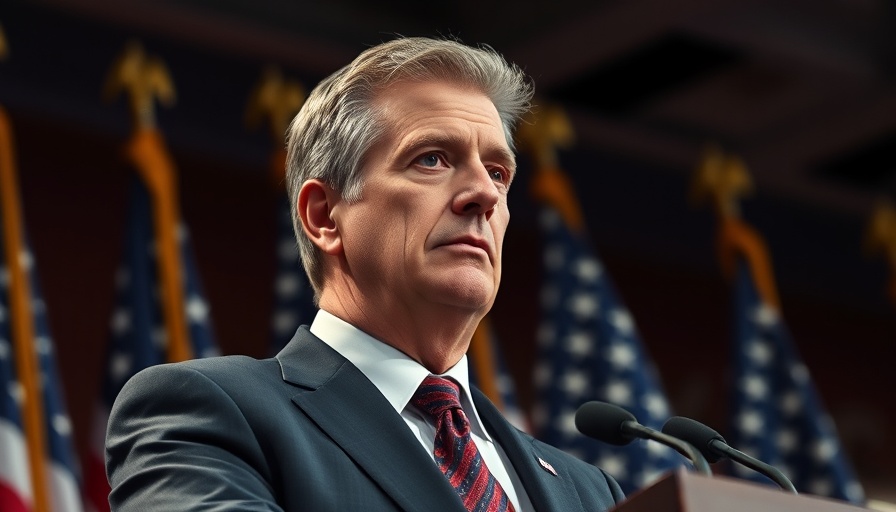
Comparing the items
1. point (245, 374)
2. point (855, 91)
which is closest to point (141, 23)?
point (855, 91)

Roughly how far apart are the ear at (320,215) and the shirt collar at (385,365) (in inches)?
4.9

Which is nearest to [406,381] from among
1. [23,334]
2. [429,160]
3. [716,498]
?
[429,160]

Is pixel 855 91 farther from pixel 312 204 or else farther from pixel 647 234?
pixel 312 204

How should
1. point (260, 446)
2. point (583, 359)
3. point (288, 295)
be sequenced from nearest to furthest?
point (260, 446) → point (288, 295) → point (583, 359)

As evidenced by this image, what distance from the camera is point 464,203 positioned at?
2172mm

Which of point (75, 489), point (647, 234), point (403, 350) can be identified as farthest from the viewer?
point (647, 234)

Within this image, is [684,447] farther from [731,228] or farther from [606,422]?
[731,228]

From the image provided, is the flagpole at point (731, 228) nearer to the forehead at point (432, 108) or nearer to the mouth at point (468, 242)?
the forehead at point (432, 108)

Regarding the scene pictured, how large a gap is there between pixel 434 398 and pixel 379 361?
106 millimetres

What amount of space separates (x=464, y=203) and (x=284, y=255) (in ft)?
10.0

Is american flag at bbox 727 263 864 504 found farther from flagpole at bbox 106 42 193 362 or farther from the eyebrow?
the eyebrow

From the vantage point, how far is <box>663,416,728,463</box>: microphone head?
2.02 m

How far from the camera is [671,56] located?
6680mm

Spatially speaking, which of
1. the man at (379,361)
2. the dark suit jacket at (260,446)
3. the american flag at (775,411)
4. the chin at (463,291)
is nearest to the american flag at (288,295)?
the american flag at (775,411)
